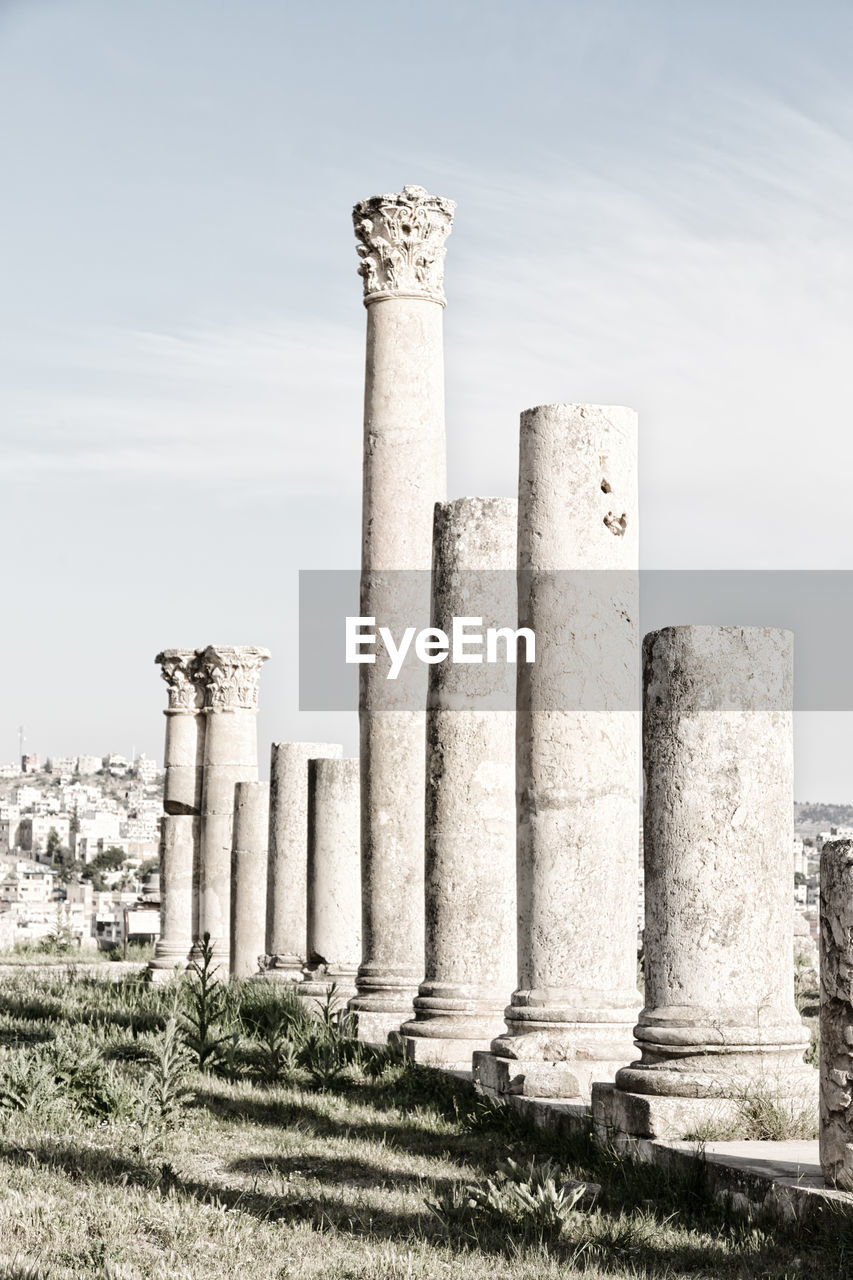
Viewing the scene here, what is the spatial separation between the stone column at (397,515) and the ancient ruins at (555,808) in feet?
0.09

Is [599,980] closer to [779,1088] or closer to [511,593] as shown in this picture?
[779,1088]

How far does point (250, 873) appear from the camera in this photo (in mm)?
28969

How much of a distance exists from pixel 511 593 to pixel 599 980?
14.0ft

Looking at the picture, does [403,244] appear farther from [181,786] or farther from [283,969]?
[181,786]

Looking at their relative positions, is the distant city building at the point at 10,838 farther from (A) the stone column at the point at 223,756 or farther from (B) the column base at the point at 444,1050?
(B) the column base at the point at 444,1050

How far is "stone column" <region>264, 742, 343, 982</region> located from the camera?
25.0 metres

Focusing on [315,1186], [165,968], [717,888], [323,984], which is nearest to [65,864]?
[165,968]

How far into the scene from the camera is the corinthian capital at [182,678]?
110 feet

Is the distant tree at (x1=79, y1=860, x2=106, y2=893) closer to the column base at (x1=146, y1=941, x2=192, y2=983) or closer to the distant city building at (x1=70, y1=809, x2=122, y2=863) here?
the distant city building at (x1=70, y1=809, x2=122, y2=863)

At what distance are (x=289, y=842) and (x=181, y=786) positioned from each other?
855 centimetres

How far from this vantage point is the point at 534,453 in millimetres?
14070

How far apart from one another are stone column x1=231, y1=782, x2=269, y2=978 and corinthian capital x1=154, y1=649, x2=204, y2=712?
483cm

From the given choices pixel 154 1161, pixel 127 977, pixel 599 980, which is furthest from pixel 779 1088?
pixel 127 977

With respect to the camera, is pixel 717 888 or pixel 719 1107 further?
pixel 717 888
